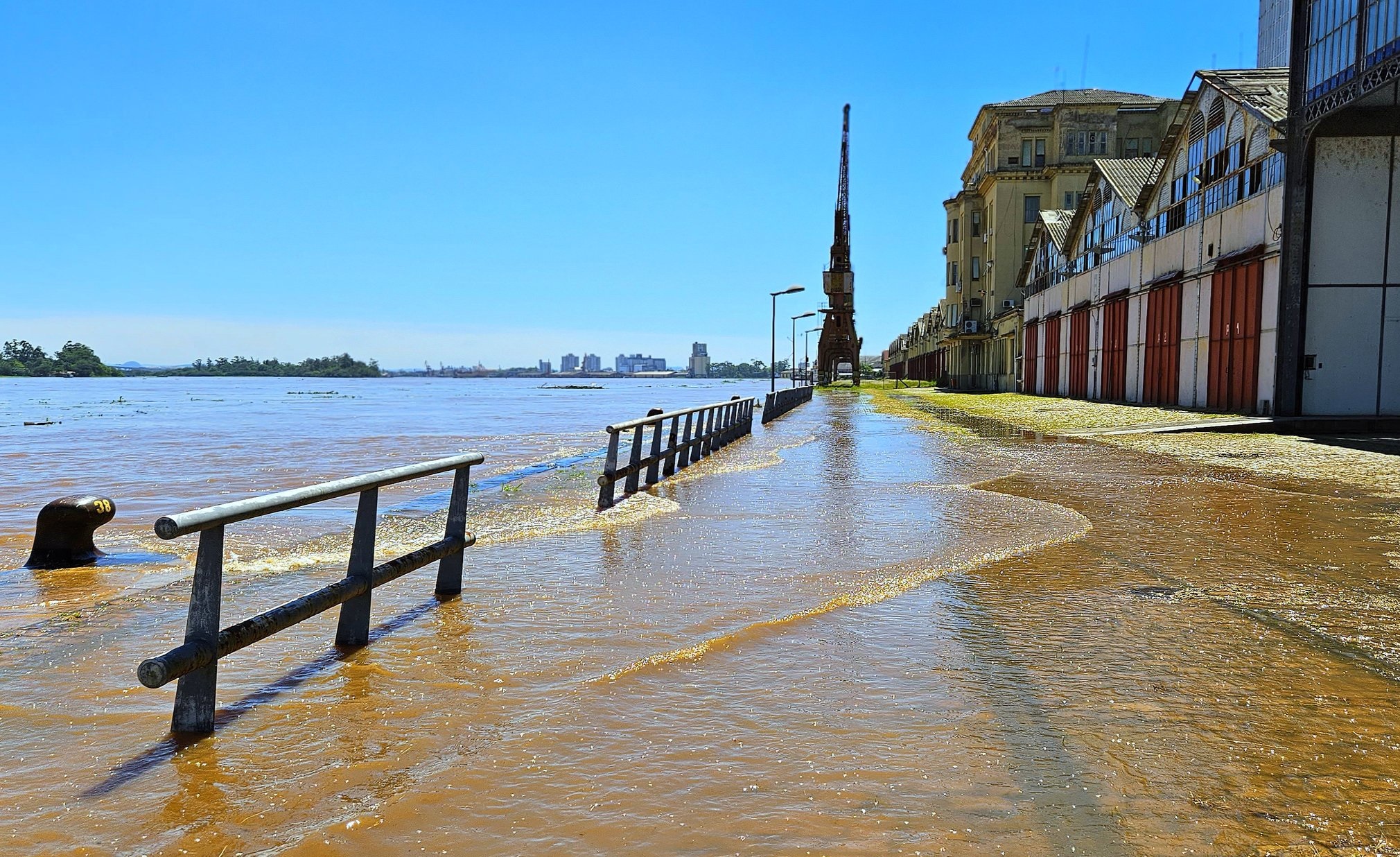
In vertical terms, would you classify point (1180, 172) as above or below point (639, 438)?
above

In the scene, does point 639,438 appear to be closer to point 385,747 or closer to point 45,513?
point 45,513

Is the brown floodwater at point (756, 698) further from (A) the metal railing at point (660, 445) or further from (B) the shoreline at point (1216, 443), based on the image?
(B) the shoreline at point (1216, 443)

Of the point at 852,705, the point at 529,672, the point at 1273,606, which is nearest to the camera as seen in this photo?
the point at 852,705

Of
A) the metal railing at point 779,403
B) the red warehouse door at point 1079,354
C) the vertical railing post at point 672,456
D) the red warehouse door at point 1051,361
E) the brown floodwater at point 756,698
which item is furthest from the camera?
the red warehouse door at point 1051,361

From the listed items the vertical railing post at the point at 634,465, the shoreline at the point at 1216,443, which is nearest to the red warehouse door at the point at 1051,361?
the shoreline at the point at 1216,443

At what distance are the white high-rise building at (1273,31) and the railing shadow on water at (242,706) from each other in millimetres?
67921

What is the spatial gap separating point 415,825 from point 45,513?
23.7 ft

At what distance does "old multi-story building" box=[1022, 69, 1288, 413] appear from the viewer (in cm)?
2492

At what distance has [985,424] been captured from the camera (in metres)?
27.8

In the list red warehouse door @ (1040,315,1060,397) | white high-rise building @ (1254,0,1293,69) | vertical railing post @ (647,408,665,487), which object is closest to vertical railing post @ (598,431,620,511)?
vertical railing post @ (647,408,665,487)

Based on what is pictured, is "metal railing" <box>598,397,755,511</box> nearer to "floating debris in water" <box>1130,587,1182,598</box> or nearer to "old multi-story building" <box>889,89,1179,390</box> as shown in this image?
"floating debris in water" <box>1130,587,1182,598</box>

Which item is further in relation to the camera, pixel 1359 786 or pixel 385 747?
pixel 385 747

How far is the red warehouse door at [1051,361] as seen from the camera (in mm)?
47406

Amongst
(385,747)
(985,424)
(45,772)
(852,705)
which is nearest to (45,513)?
(45,772)
